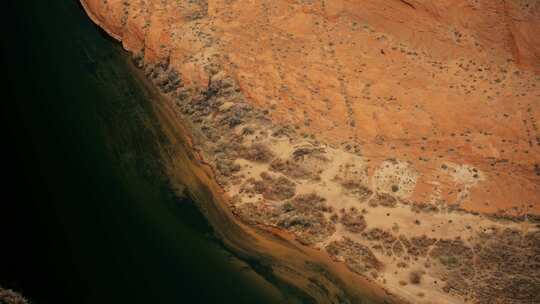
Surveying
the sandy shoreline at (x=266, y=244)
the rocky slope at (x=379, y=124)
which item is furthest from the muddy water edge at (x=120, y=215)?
the rocky slope at (x=379, y=124)

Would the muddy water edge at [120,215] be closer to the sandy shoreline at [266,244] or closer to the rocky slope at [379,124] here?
the sandy shoreline at [266,244]

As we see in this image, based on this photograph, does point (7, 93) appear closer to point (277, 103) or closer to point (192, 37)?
point (192, 37)

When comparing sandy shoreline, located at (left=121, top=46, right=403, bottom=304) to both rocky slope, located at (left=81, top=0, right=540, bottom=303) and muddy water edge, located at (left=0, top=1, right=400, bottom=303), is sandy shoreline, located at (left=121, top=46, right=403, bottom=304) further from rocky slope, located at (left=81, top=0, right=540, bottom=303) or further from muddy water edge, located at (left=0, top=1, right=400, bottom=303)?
rocky slope, located at (left=81, top=0, right=540, bottom=303)

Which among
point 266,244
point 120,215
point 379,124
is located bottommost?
point 266,244

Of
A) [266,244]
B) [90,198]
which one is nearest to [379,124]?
[266,244]

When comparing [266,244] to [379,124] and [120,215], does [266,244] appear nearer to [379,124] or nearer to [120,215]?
[120,215]

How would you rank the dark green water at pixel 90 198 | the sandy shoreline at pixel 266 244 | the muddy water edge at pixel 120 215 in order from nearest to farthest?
the dark green water at pixel 90 198
the muddy water edge at pixel 120 215
the sandy shoreline at pixel 266 244
